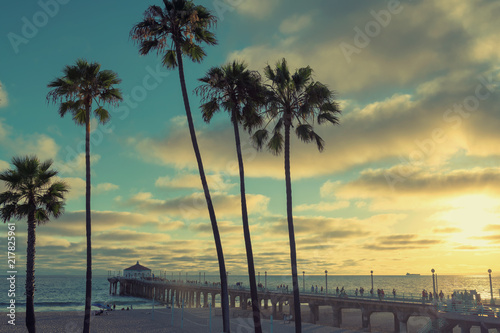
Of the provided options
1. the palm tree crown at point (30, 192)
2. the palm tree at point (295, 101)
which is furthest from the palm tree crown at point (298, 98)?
the palm tree crown at point (30, 192)

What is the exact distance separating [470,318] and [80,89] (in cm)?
2691

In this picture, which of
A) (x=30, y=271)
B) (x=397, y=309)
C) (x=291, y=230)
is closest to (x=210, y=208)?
(x=291, y=230)

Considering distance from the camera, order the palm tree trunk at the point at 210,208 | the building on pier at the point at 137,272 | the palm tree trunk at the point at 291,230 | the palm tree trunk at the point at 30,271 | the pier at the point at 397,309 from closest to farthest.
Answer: the palm tree trunk at the point at 291,230 < the palm tree trunk at the point at 210,208 < the palm tree trunk at the point at 30,271 < the pier at the point at 397,309 < the building on pier at the point at 137,272

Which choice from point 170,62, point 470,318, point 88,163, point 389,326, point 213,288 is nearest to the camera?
point 88,163

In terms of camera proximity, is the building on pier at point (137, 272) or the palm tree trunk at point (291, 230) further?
the building on pier at point (137, 272)

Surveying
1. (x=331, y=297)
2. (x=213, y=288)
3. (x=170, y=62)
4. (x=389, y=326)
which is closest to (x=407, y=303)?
(x=331, y=297)

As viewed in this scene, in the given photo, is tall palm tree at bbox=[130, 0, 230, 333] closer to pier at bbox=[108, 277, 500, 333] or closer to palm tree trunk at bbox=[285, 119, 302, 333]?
palm tree trunk at bbox=[285, 119, 302, 333]

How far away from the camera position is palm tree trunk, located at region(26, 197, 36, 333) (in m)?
20.9

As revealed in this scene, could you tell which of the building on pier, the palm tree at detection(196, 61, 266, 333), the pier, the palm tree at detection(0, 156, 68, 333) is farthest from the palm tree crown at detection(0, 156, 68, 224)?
the building on pier

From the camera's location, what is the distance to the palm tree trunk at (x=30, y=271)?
2088 centimetres

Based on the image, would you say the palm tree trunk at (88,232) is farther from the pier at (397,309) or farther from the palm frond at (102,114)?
the pier at (397,309)

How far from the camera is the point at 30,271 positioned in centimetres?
2103

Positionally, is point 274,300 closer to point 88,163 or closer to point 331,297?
point 331,297

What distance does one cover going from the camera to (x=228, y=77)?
21.0 meters
